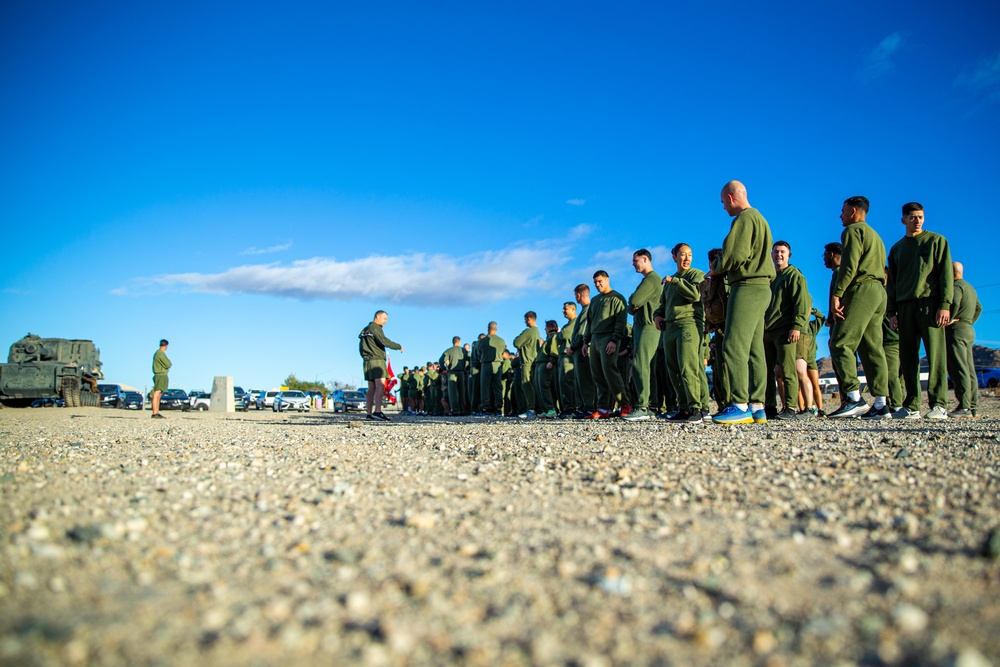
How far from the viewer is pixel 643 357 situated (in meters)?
8.39

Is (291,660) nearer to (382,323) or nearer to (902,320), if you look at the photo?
(902,320)

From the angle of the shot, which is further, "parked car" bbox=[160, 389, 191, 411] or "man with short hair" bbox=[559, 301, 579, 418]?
"parked car" bbox=[160, 389, 191, 411]

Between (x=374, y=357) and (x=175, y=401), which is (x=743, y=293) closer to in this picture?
(x=374, y=357)

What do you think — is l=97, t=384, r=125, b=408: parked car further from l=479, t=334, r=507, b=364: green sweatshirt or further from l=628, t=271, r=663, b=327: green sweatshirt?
l=628, t=271, r=663, b=327: green sweatshirt

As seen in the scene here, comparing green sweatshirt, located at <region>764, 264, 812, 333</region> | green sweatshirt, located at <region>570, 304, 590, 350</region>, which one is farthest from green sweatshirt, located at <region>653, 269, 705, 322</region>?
green sweatshirt, located at <region>570, 304, 590, 350</region>

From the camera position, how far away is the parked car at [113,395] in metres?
39.1

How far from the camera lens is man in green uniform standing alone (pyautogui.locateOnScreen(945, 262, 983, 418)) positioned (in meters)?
7.38

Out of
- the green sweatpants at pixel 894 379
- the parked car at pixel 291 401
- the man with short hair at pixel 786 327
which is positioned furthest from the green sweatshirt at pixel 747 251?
the parked car at pixel 291 401

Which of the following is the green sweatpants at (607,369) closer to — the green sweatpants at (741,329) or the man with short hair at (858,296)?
the man with short hair at (858,296)

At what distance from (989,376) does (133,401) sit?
44.6 metres

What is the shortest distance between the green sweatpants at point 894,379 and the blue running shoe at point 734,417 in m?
2.02

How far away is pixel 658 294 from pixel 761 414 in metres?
2.57

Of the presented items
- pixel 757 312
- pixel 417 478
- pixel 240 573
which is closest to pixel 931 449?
pixel 757 312

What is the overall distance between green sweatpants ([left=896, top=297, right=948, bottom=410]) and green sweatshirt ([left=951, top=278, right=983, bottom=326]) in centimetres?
102
